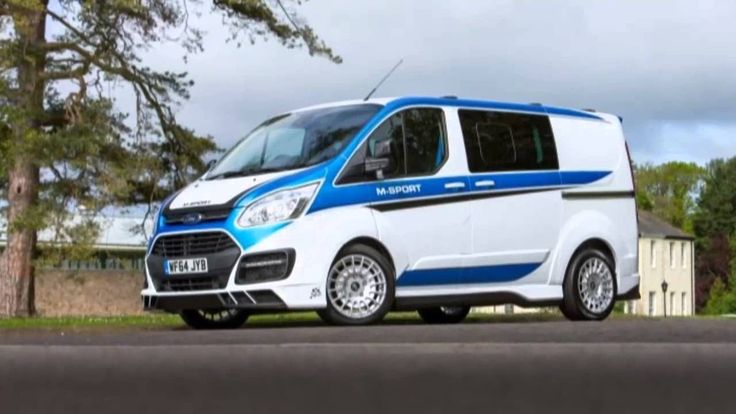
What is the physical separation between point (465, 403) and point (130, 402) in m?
1.59

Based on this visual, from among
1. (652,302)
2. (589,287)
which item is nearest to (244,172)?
(589,287)

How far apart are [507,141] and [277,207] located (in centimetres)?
310

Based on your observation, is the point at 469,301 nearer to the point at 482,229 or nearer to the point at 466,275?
the point at 466,275

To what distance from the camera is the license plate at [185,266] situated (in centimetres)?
1287

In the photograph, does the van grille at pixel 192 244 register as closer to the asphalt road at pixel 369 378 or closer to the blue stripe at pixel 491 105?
the blue stripe at pixel 491 105

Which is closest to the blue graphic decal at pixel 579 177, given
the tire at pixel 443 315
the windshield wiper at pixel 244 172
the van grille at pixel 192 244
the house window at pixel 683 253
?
the tire at pixel 443 315

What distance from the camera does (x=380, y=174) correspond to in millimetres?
13266

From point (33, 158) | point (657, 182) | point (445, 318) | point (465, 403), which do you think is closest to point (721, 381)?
point (465, 403)

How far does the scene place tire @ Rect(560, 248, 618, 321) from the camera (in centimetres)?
1491

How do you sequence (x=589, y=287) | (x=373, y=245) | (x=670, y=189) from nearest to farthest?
(x=373, y=245) → (x=589, y=287) → (x=670, y=189)

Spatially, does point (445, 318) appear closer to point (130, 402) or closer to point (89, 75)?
point (130, 402)

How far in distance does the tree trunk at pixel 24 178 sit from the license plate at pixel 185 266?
59.1 feet

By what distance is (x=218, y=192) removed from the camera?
13.1m

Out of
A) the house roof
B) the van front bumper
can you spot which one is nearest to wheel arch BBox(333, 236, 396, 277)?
the van front bumper
